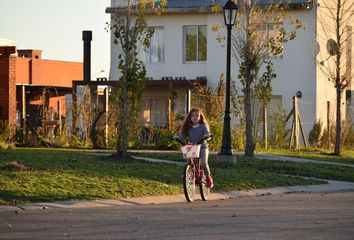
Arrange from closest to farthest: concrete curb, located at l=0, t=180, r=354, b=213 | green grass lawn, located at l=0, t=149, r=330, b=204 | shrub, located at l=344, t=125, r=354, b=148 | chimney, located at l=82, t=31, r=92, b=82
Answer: concrete curb, located at l=0, t=180, r=354, b=213 < green grass lawn, located at l=0, t=149, r=330, b=204 < shrub, located at l=344, t=125, r=354, b=148 < chimney, located at l=82, t=31, r=92, b=82

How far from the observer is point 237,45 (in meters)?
28.5

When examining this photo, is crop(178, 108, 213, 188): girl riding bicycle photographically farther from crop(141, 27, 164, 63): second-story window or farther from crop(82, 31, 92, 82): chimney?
crop(82, 31, 92, 82): chimney

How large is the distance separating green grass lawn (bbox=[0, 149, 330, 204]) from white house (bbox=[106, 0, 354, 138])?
1481cm

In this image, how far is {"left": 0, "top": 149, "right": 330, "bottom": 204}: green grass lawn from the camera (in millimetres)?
16391

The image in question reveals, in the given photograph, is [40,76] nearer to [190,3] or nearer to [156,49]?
[156,49]

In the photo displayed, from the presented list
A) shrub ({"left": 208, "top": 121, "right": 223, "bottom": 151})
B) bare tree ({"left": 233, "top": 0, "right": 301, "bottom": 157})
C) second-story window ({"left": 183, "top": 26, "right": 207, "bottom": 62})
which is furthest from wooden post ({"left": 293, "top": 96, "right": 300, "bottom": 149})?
second-story window ({"left": 183, "top": 26, "right": 207, "bottom": 62})

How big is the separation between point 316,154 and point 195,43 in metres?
11.1

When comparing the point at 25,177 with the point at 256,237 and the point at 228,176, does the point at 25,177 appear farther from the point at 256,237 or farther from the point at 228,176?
the point at 256,237

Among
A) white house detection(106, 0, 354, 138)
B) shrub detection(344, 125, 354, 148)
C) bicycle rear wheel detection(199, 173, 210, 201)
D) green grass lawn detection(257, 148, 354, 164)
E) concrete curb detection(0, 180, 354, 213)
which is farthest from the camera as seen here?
white house detection(106, 0, 354, 138)

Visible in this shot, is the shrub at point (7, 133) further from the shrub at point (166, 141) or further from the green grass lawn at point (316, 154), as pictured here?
the green grass lawn at point (316, 154)

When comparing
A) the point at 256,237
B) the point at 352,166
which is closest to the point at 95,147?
the point at 352,166

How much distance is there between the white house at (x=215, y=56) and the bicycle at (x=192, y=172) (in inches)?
829

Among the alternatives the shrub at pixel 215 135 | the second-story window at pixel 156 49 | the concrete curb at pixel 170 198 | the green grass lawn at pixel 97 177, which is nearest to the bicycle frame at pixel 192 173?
the concrete curb at pixel 170 198

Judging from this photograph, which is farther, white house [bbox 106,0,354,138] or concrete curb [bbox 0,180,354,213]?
white house [bbox 106,0,354,138]
